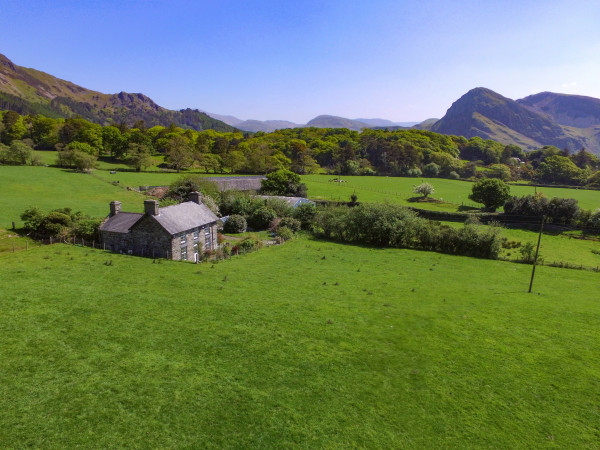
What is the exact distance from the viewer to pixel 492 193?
70.8m

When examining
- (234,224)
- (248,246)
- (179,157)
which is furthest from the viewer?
(179,157)

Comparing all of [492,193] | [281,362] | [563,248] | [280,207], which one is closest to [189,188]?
[280,207]

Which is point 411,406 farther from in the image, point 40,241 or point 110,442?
point 40,241

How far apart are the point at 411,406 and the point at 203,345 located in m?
10.3

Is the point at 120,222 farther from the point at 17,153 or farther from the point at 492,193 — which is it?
the point at 17,153

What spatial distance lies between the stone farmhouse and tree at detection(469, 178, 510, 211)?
2437 inches

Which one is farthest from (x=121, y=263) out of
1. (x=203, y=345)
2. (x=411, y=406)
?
(x=411, y=406)

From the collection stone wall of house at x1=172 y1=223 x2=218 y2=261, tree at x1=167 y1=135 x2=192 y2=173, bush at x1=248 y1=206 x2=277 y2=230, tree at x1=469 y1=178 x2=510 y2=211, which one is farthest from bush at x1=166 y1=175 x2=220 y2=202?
tree at x1=469 y1=178 x2=510 y2=211

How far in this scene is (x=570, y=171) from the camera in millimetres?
112125

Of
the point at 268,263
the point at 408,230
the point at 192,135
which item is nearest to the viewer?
the point at 268,263

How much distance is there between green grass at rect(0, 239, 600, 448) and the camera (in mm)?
12250

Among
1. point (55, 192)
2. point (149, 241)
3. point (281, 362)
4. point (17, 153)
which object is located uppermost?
point (17, 153)

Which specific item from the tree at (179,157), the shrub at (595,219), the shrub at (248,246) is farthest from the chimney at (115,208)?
the shrub at (595,219)

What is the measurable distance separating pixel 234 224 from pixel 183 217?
15565 millimetres
